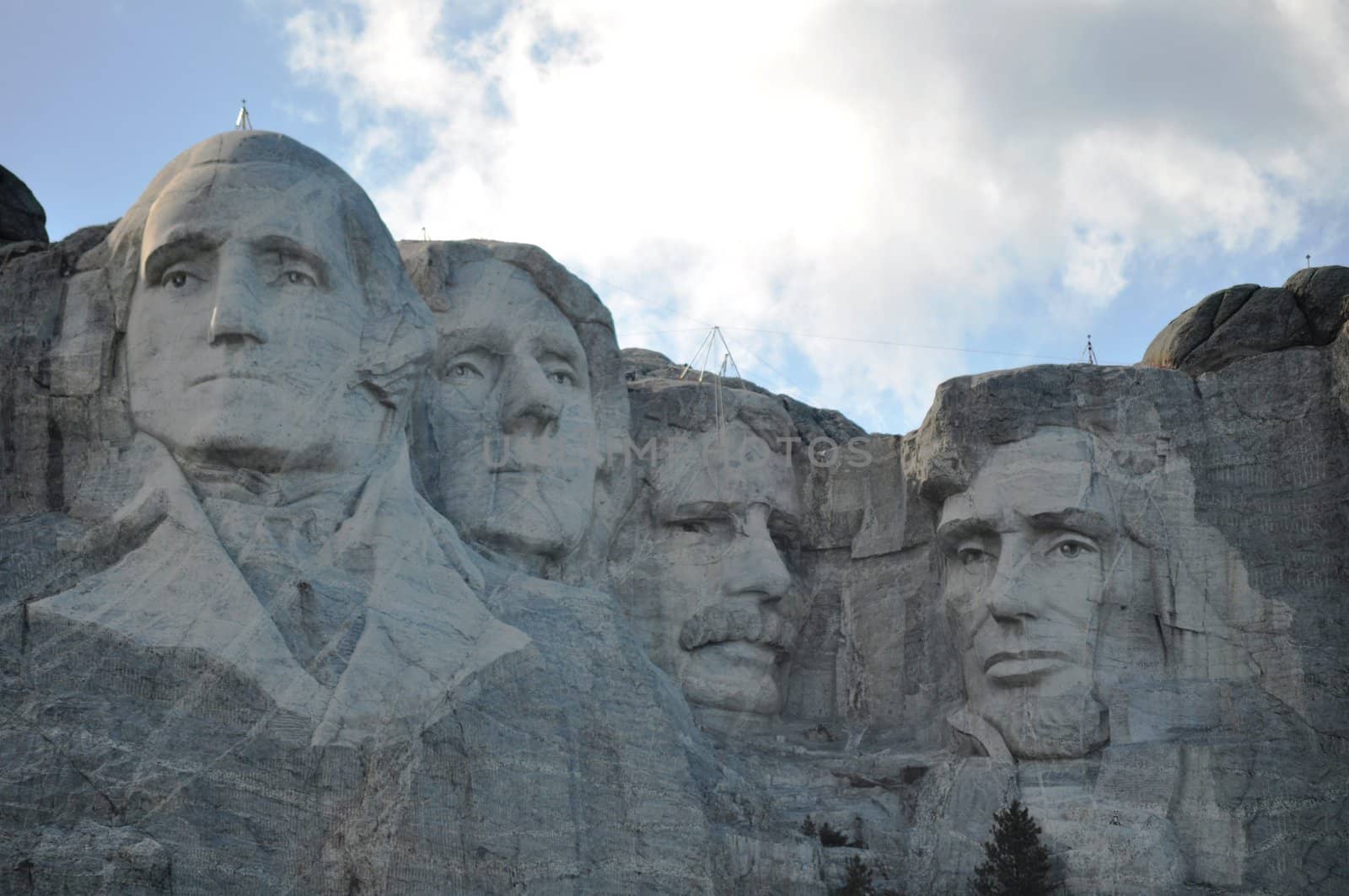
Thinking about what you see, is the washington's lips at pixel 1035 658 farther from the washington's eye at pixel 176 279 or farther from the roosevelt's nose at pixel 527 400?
the washington's eye at pixel 176 279

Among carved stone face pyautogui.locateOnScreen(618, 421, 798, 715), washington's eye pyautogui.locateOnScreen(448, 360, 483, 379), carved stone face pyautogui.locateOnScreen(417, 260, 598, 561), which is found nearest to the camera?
carved stone face pyautogui.locateOnScreen(417, 260, 598, 561)

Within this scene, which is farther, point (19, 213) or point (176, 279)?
point (19, 213)

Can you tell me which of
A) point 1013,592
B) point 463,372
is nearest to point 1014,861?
point 1013,592

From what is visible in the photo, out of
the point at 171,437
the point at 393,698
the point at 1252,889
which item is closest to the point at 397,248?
the point at 171,437

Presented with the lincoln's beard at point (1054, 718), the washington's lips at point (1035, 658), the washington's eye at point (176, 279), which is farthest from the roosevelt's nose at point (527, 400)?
the lincoln's beard at point (1054, 718)

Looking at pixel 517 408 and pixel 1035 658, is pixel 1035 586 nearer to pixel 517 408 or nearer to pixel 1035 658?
pixel 1035 658

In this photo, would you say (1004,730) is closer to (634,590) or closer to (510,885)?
(634,590)

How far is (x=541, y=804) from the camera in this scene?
42.0 feet

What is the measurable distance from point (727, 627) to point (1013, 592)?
6.75ft

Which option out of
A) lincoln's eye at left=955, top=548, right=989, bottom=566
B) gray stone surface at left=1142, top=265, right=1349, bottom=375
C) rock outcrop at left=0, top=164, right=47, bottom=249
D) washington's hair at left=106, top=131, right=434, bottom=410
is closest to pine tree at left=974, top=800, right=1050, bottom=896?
lincoln's eye at left=955, top=548, right=989, bottom=566

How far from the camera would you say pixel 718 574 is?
16219 millimetres

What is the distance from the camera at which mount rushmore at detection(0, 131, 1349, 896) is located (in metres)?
12.4

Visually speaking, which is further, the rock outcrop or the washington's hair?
the rock outcrop

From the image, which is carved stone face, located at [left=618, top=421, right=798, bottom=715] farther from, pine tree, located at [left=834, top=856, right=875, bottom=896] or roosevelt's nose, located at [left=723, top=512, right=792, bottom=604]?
pine tree, located at [left=834, top=856, right=875, bottom=896]
